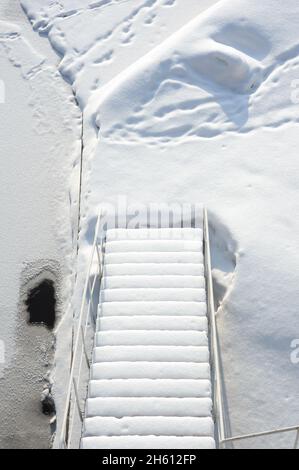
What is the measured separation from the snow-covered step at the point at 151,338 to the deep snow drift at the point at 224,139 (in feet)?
2.61

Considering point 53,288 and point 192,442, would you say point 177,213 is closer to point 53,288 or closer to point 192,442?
point 53,288

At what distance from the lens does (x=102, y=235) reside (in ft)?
25.7

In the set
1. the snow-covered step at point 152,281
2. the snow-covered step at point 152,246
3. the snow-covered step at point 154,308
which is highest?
the snow-covered step at point 152,246

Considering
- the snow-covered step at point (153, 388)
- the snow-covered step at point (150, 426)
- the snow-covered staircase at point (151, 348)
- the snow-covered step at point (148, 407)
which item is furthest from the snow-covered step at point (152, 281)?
the snow-covered step at point (150, 426)

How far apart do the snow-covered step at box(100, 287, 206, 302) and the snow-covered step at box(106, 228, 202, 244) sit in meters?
0.88

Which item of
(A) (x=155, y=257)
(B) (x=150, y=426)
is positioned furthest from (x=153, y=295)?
(B) (x=150, y=426)

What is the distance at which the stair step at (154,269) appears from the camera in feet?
22.5

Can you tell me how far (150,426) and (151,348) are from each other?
0.90 m

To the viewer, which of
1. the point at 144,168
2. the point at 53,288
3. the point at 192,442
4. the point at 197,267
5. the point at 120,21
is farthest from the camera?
the point at 120,21

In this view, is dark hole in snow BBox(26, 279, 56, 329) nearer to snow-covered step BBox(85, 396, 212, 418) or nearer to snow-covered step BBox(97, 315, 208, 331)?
snow-covered step BBox(97, 315, 208, 331)

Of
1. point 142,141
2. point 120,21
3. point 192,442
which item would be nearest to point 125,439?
point 192,442

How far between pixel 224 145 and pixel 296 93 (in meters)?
1.52

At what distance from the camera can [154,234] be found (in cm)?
744

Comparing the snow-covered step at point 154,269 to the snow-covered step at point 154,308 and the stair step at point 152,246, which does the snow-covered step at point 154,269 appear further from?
the snow-covered step at point 154,308
